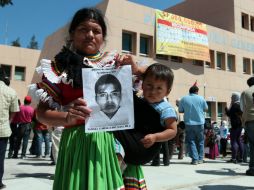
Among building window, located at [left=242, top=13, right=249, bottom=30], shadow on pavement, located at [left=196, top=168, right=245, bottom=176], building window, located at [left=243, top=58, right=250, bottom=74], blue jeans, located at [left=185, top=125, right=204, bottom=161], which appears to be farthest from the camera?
building window, located at [left=242, top=13, right=249, bottom=30]

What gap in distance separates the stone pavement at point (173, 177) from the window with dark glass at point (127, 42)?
12309 millimetres

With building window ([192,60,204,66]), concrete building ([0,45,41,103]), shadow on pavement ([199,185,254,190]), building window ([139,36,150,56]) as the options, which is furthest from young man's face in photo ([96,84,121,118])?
concrete building ([0,45,41,103])

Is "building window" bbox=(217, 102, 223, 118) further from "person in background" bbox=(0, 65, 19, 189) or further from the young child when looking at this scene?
the young child

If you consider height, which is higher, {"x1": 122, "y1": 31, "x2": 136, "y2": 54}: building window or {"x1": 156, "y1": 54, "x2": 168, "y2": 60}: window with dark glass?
{"x1": 122, "y1": 31, "x2": 136, "y2": 54}: building window

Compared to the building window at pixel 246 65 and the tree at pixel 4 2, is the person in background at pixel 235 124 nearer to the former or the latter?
the tree at pixel 4 2

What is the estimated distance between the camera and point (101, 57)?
210 centimetres

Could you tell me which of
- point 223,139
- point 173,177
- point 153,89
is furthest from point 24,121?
point 153,89

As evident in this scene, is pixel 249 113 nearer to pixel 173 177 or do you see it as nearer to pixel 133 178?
pixel 173 177

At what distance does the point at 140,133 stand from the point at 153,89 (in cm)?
34

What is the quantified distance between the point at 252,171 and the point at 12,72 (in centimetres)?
2625

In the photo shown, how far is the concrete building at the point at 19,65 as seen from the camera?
29.3m

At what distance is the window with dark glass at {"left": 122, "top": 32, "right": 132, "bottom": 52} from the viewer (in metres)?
19.5

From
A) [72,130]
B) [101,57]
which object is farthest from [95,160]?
[101,57]

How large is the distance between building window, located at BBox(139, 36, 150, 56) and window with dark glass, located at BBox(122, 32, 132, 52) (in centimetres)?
70
